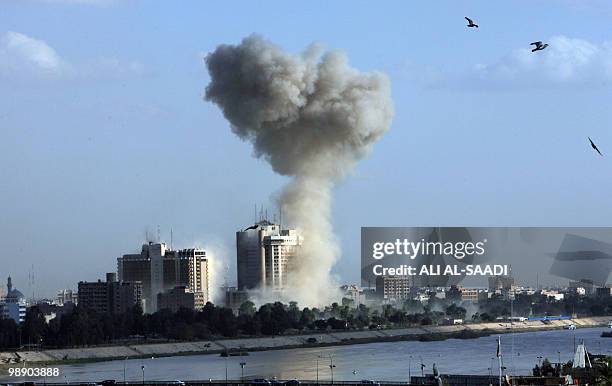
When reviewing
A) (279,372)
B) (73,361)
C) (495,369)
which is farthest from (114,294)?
(495,369)

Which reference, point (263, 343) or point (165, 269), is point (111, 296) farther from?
point (263, 343)

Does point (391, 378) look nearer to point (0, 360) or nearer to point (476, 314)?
point (0, 360)

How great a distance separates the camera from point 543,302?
146 metres

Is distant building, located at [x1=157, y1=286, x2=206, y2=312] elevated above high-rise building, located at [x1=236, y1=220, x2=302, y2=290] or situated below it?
below

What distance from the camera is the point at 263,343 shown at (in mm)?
103000

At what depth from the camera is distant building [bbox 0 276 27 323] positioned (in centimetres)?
13425

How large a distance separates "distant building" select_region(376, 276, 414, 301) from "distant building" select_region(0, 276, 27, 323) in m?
29.9

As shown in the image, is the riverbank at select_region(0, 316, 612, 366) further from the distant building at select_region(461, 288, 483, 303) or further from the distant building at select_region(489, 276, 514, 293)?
the distant building at select_region(461, 288, 483, 303)

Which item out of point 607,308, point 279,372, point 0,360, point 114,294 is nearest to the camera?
point 279,372

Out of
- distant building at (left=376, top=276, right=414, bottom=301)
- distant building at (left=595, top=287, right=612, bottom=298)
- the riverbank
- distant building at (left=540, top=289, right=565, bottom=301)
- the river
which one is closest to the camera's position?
the river

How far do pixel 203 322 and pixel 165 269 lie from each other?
2648cm

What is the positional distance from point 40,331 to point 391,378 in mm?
38739

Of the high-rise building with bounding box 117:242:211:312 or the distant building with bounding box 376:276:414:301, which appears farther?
the distant building with bounding box 376:276:414:301

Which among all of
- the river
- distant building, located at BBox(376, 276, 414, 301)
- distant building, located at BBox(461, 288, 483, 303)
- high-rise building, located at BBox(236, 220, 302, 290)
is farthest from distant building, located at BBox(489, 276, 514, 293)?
the river
